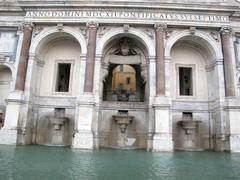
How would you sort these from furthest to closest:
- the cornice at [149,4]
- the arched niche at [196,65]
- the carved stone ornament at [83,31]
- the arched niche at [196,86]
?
the arched niche at [196,65] < the carved stone ornament at [83,31] < the arched niche at [196,86] < the cornice at [149,4]

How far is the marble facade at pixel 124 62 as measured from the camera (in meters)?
14.2

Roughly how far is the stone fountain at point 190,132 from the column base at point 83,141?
6750mm

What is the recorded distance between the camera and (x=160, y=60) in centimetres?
1477

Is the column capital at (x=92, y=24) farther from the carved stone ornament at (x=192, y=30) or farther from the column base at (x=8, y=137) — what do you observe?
the column base at (x=8, y=137)

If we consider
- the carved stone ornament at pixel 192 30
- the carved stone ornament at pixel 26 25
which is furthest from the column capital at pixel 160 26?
the carved stone ornament at pixel 26 25

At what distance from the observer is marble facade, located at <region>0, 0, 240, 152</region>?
14.2 meters

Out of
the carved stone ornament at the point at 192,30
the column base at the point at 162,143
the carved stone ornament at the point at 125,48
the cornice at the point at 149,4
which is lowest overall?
the column base at the point at 162,143

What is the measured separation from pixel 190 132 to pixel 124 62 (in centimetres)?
739

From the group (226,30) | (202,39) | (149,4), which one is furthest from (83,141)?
(226,30)

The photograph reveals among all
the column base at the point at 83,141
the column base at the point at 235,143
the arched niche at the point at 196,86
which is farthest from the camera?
the arched niche at the point at 196,86

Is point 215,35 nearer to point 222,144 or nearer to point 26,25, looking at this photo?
point 222,144

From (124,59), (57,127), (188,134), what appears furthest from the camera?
(124,59)

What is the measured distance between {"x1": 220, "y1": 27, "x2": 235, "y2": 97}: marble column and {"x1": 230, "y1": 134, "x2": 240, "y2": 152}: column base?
111 inches

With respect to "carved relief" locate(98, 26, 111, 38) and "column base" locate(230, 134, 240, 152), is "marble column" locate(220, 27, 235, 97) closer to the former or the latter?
Result: "column base" locate(230, 134, 240, 152)
